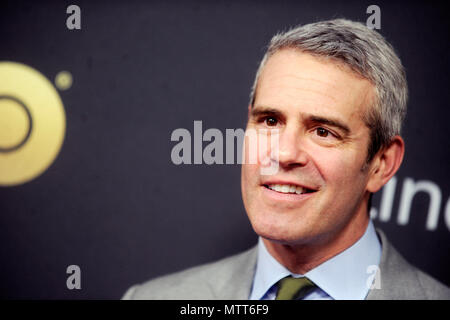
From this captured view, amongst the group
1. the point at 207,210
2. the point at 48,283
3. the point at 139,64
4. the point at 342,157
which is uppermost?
the point at 139,64

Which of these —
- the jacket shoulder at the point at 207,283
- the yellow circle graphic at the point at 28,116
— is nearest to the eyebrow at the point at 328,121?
the jacket shoulder at the point at 207,283

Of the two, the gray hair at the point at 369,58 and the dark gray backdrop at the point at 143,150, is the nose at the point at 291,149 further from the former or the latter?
the dark gray backdrop at the point at 143,150

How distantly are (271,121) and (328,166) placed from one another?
21 cm

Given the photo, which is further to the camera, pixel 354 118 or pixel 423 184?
pixel 423 184

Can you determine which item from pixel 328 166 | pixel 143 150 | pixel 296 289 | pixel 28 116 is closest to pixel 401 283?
pixel 296 289

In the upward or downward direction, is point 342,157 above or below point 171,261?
above

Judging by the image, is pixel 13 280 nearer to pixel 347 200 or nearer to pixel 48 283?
pixel 48 283

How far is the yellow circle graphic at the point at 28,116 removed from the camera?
6.09 feet

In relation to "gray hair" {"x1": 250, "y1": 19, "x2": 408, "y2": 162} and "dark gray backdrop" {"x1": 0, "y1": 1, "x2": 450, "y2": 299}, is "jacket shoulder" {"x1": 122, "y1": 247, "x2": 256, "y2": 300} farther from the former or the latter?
"gray hair" {"x1": 250, "y1": 19, "x2": 408, "y2": 162}

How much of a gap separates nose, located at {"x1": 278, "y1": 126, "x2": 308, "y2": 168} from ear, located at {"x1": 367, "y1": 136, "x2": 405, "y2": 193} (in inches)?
10.0

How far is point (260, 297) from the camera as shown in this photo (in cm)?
137

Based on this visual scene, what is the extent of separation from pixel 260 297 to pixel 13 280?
1174 mm

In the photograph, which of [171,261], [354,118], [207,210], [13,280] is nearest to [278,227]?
[354,118]

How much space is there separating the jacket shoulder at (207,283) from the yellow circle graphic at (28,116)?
0.72 m
